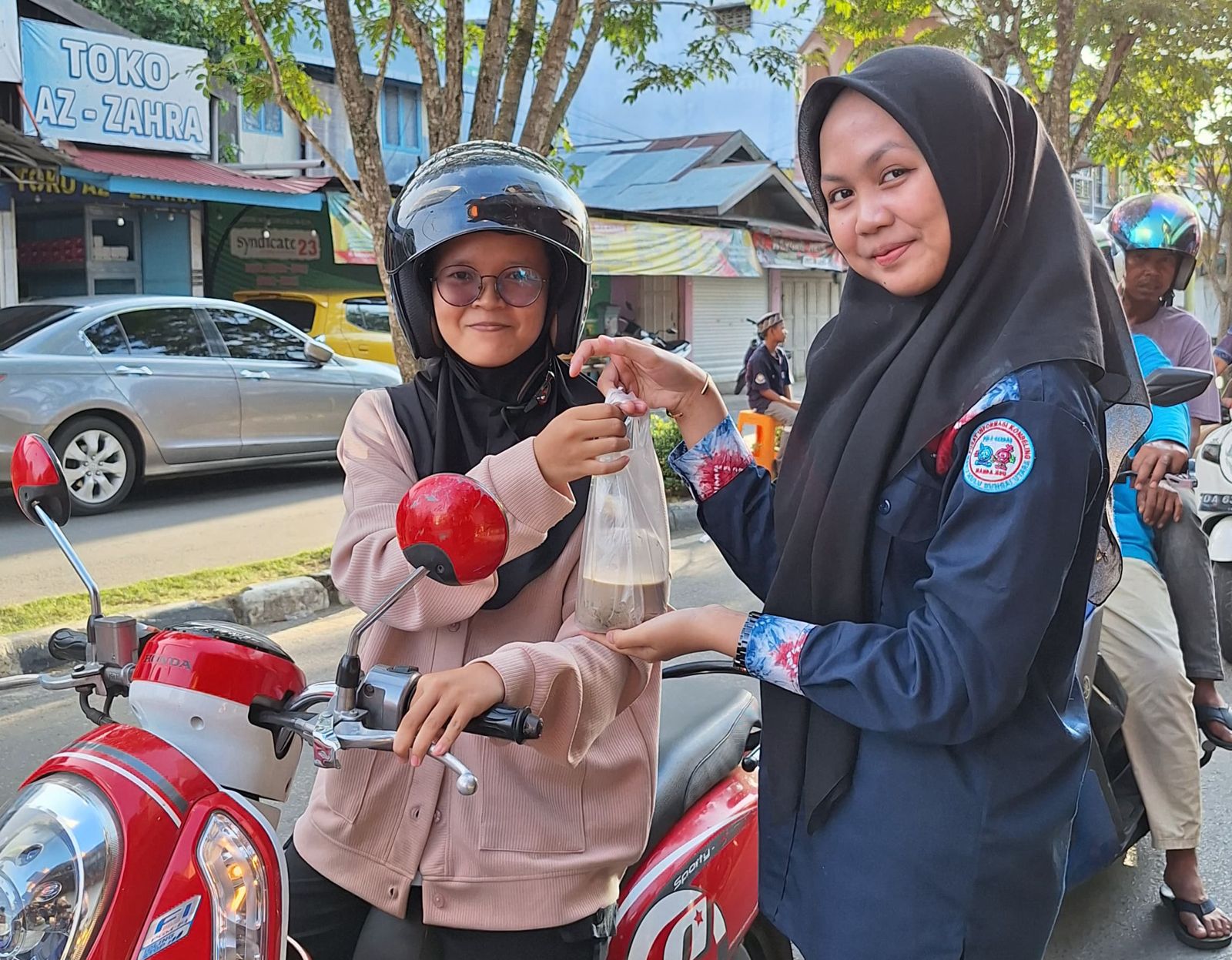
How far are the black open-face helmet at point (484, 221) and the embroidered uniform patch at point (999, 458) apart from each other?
76 centimetres

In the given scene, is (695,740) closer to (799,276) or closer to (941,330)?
(941,330)

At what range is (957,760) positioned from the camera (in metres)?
1.40

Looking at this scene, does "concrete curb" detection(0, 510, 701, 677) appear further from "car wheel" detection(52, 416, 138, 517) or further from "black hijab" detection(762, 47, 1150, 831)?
"black hijab" detection(762, 47, 1150, 831)

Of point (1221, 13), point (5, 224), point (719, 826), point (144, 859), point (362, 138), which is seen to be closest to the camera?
point (144, 859)

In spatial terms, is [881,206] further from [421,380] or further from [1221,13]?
[1221,13]

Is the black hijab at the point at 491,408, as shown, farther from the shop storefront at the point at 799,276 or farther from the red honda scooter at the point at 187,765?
the shop storefront at the point at 799,276

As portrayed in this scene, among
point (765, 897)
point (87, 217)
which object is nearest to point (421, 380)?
point (765, 897)

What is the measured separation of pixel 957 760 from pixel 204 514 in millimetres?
7543

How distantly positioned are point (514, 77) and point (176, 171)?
260 inches

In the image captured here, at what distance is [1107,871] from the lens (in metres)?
3.41

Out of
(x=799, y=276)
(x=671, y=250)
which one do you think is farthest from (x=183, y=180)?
(x=799, y=276)

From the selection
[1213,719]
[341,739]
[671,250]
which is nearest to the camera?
[341,739]

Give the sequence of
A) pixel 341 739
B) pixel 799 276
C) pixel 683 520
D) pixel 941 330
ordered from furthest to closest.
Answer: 1. pixel 799 276
2. pixel 683 520
3. pixel 941 330
4. pixel 341 739

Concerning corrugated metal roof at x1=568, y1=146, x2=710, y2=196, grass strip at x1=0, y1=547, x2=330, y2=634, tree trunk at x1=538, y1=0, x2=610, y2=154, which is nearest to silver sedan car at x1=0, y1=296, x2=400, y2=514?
grass strip at x1=0, y1=547, x2=330, y2=634
